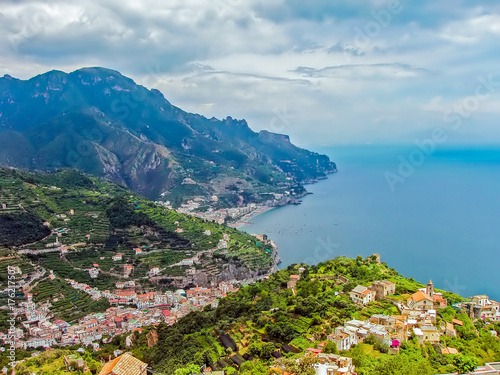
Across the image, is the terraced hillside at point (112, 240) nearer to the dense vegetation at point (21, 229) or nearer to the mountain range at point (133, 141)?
the dense vegetation at point (21, 229)

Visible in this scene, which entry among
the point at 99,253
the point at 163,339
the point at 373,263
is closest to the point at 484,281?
the point at 373,263

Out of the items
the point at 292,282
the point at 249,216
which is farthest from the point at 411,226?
the point at 292,282

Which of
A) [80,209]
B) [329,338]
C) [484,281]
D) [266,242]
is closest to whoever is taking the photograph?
[329,338]

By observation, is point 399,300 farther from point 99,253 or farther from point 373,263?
point 99,253

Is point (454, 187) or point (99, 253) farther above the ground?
point (454, 187)

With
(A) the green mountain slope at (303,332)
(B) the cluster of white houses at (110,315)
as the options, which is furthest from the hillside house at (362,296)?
(B) the cluster of white houses at (110,315)

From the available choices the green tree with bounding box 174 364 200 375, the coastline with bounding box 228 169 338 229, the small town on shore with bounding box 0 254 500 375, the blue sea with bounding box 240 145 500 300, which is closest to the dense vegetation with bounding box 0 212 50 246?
the small town on shore with bounding box 0 254 500 375
